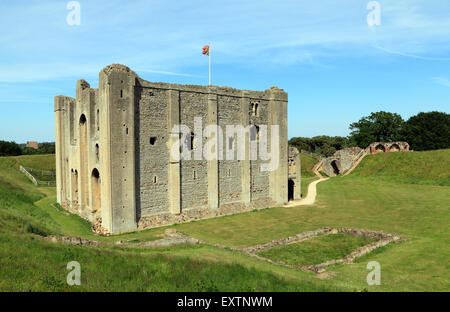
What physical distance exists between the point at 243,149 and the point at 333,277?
1999 cm

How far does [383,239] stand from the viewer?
20.9 meters

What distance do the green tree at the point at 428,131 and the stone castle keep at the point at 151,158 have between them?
2429 inches

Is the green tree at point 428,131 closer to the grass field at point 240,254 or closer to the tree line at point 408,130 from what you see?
the tree line at point 408,130

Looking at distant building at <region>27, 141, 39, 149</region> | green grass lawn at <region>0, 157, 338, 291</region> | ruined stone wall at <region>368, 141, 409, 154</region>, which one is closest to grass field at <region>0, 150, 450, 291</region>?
green grass lawn at <region>0, 157, 338, 291</region>

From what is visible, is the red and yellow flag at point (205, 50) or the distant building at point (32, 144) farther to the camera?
the distant building at point (32, 144)

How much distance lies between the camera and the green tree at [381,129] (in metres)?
84.2

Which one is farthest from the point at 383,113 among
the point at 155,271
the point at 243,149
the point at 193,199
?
the point at 155,271

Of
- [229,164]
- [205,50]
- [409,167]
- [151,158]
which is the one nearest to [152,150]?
[151,158]

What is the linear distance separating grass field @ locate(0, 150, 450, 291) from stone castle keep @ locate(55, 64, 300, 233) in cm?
170

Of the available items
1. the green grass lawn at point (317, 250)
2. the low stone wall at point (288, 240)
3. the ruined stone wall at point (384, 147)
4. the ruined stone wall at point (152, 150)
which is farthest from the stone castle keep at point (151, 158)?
the ruined stone wall at point (384, 147)

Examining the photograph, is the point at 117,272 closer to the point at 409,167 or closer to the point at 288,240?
the point at 288,240

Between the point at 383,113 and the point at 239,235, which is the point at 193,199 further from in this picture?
the point at 383,113

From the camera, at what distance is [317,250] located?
19.7 metres

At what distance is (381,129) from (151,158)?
75322 mm
